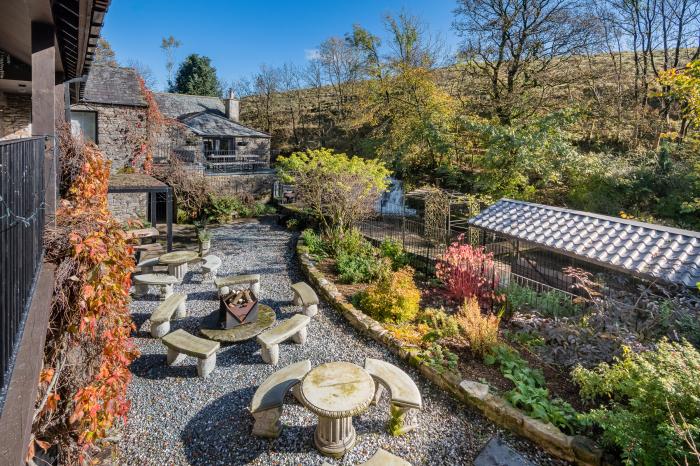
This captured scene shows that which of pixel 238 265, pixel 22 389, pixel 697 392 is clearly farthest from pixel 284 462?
pixel 238 265

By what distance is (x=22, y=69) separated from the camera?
7625 mm

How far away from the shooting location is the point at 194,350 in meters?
6.04

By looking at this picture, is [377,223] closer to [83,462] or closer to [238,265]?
[238,265]

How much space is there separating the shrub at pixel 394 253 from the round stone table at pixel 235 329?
4.60 metres

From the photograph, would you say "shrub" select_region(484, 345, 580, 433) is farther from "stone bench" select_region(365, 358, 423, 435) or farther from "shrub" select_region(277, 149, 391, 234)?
"shrub" select_region(277, 149, 391, 234)

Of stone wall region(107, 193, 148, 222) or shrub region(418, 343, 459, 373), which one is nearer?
shrub region(418, 343, 459, 373)

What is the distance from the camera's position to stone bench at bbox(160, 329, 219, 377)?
6022mm

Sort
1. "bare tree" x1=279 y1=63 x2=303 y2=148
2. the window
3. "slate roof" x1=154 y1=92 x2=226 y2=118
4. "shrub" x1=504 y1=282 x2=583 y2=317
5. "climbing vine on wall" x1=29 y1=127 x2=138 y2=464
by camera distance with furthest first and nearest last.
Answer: "bare tree" x1=279 y1=63 x2=303 y2=148
"slate roof" x1=154 y1=92 x2=226 y2=118
the window
"shrub" x1=504 y1=282 x2=583 y2=317
"climbing vine on wall" x1=29 y1=127 x2=138 y2=464

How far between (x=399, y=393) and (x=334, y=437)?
1.01 m

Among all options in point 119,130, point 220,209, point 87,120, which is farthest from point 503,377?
point 87,120

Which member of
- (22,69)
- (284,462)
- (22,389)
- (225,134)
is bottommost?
(284,462)

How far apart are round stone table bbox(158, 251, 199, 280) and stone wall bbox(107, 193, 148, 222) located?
23.7 ft

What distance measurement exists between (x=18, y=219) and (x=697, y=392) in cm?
605

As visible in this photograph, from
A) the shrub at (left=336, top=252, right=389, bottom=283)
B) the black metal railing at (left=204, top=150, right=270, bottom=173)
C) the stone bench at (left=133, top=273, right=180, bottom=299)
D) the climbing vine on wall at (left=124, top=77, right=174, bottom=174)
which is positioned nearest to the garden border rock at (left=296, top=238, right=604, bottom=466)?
the shrub at (left=336, top=252, right=389, bottom=283)
